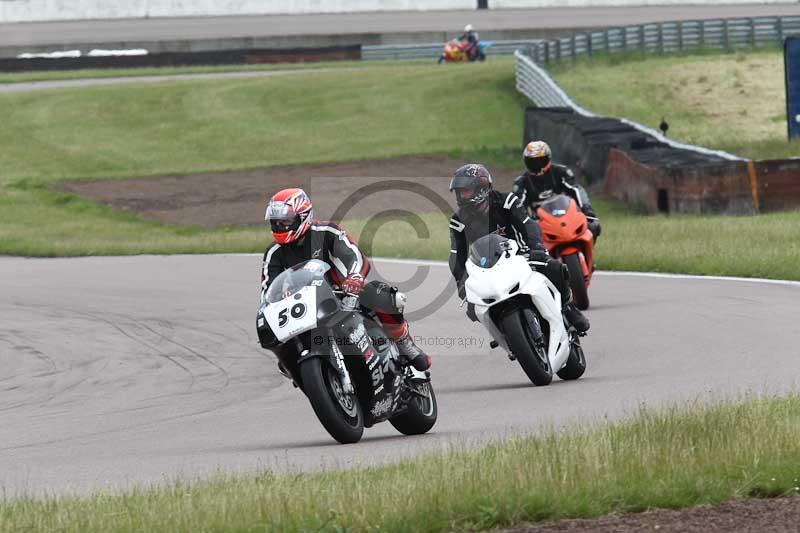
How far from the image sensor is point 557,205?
43.7 ft

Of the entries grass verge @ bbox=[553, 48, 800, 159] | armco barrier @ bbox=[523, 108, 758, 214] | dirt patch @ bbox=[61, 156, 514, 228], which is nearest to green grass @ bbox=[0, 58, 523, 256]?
dirt patch @ bbox=[61, 156, 514, 228]

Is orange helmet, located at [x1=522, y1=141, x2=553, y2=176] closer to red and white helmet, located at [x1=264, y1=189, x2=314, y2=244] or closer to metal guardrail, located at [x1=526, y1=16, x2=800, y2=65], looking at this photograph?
red and white helmet, located at [x1=264, y1=189, x2=314, y2=244]

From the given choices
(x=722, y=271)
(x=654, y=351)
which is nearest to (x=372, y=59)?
(x=722, y=271)

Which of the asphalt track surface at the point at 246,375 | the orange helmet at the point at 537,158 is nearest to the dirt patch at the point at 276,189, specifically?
the asphalt track surface at the point at 246,375

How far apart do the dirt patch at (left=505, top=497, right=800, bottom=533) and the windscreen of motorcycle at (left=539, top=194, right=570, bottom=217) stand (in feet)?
23.3

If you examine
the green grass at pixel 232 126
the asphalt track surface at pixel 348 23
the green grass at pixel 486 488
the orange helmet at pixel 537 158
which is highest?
the asphalt track surface at pixel 348 23

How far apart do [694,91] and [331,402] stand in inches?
1280

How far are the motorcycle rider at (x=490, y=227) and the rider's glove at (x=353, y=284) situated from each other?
2124 millimetres

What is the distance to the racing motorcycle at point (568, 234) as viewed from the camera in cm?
1319

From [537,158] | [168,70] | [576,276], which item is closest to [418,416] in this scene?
[576,276]

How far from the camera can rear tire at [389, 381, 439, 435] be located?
352 inches

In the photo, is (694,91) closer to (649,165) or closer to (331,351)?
(649,165)

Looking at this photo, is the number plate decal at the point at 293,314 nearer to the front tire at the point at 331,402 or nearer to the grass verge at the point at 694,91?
the front tire at the point at 331,402

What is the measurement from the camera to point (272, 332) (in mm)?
8219
